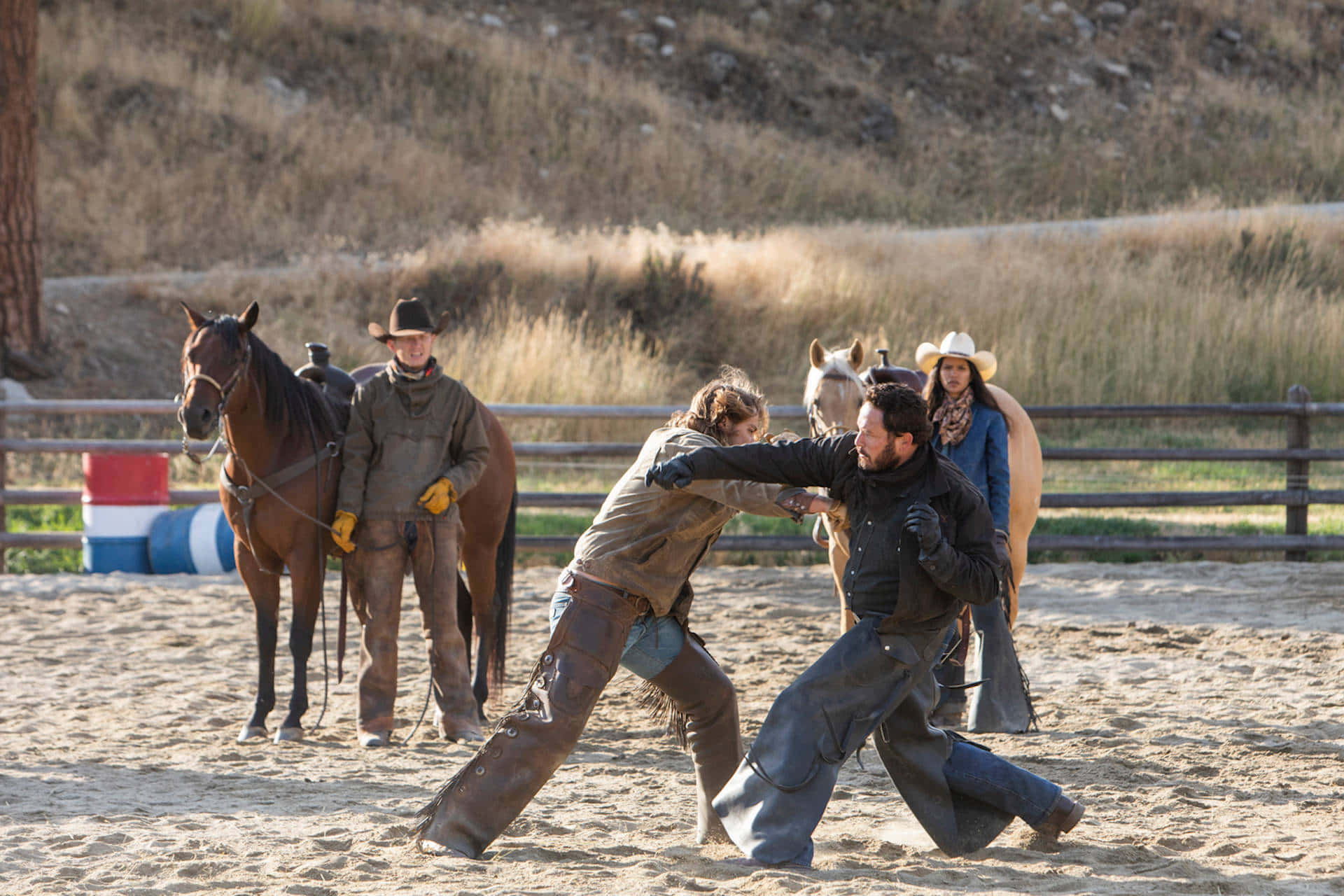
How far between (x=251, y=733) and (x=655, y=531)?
262 cm

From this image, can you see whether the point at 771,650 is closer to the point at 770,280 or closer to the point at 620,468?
the point at 620,468

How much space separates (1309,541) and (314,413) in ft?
23.5

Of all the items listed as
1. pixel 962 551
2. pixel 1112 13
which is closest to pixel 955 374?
pixel 962 551

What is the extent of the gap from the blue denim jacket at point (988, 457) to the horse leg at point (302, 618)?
108 inches

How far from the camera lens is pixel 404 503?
5578 mm

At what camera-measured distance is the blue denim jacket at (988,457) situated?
5422 millimetres

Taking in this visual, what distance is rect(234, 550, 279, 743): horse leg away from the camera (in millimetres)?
5633

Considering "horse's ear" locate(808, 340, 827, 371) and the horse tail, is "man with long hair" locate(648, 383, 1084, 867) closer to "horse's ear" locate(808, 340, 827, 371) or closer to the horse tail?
"horse's ear" locate(808, 340, 827, 371)

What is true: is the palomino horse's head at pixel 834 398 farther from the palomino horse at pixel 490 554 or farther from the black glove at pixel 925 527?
the black glove at pixel 925 527

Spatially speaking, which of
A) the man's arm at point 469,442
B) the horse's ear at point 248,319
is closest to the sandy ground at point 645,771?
the man's arm at point 469,442

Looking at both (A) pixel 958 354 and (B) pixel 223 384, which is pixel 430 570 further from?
(A) pixel 958 354

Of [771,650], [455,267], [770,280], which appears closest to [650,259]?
[770,280]

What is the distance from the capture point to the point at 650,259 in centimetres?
1664

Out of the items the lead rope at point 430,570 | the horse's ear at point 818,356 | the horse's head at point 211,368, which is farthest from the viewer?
the horse's ear at point 818,356
